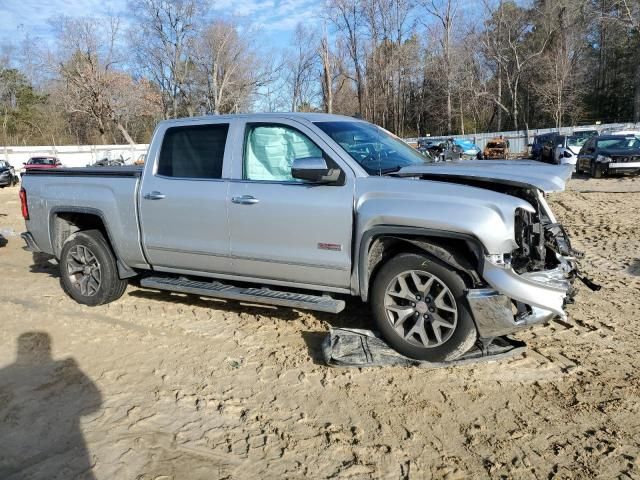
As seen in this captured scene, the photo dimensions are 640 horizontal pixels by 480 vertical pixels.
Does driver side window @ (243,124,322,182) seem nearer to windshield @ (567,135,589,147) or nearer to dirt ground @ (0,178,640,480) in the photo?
dirt ground @ (0,178,640,480)

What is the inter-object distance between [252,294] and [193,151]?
1510 mm

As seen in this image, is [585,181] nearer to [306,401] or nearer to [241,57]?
[306,401]

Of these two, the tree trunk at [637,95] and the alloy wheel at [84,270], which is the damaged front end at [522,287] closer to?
the alloy wheel at [84,270]

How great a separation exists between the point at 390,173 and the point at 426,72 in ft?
186

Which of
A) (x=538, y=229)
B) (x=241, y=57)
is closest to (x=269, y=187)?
(x=538, y=229)

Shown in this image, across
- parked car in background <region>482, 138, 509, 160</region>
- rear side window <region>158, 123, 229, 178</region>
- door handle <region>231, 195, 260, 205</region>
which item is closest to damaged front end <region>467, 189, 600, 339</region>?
door handle <region>231, 195, 260, 205</region>

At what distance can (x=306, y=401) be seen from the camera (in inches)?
144

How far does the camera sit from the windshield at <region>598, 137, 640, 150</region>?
19.3 meters

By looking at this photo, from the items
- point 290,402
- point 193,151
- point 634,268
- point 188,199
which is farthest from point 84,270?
point 634,268

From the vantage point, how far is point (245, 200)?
457 centimetres

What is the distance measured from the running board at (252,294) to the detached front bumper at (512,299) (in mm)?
1103

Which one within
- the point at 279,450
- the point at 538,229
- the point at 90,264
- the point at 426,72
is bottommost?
the point at 279,450

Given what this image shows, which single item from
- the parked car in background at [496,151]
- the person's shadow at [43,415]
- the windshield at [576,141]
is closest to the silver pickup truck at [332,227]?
the person's shadow at [43,415]

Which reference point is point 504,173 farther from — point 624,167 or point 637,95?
point 637,95
